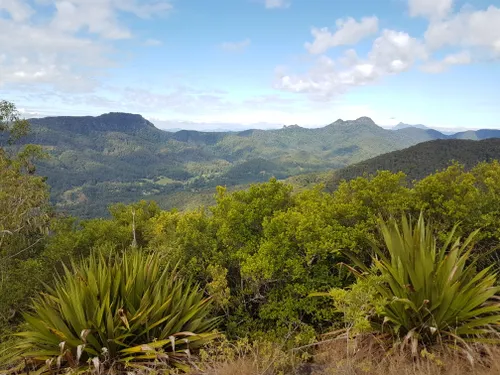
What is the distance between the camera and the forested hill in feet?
303

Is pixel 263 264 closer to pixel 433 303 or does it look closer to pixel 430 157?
pixel 433 303

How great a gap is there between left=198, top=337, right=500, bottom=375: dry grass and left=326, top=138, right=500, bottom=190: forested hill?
86.0 m

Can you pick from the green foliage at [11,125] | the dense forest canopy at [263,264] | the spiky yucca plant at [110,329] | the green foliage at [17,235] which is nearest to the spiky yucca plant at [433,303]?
the dense forest canopy at [263,264]

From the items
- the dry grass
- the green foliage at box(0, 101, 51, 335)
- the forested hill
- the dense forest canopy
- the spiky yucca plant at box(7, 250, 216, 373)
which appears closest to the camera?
the dry grass

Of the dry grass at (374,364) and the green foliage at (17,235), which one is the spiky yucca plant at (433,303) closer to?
the dry grass at (374,364)

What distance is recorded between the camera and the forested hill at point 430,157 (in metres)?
92.2

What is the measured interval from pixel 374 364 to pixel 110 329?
3.05m

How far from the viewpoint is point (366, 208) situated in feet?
26.0

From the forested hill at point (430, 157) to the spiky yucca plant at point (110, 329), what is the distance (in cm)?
8617

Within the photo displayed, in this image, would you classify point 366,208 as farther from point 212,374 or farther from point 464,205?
point 212,374

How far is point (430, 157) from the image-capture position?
322 feet

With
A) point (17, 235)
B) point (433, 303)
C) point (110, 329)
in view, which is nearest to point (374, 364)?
point (433, 303)

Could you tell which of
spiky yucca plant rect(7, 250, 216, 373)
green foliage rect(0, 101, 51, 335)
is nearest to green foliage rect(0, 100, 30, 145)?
green foliage rect(0, 101, 51, 335)

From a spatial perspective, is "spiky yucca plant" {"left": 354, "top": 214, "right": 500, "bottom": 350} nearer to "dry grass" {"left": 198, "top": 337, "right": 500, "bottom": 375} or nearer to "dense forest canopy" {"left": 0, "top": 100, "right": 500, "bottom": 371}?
"dense forest canopy" {"left": 0, "top": 100, "right": 500, "bottom": 371}
